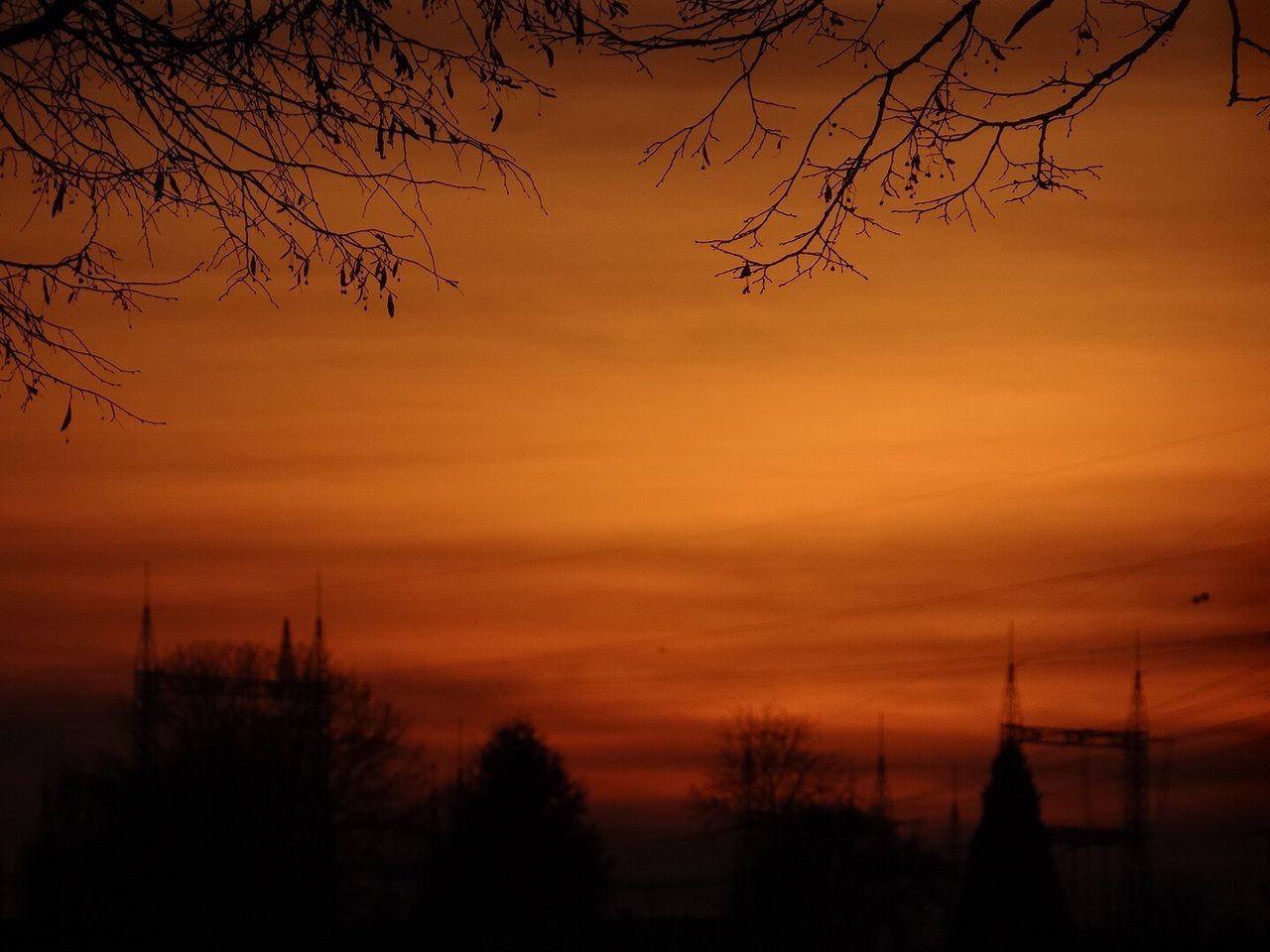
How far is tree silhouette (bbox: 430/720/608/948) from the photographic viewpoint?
6531cm

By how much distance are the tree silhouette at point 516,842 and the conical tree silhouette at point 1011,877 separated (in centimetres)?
1667

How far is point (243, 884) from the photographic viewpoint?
48.7m

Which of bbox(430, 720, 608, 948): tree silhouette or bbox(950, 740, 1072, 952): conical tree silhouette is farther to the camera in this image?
bbox(430, 720, 608, 948): tree silhouette

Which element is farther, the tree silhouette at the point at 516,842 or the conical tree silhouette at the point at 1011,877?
the tree silhouette at the point at 516,842

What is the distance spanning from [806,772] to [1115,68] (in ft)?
217

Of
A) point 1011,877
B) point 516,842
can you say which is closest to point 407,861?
point 516,842

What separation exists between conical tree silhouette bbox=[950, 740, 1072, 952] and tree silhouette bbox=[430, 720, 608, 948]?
54.7 feet

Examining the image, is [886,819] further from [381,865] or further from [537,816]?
[381,865]

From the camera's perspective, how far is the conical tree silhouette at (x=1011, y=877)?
160 ft

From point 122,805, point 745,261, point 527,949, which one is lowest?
point 527,949

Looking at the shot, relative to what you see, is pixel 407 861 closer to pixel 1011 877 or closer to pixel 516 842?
pixel 516 842

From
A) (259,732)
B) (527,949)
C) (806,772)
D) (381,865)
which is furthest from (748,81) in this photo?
(806,772)

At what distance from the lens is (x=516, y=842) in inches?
2623

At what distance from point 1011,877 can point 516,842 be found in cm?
2194
